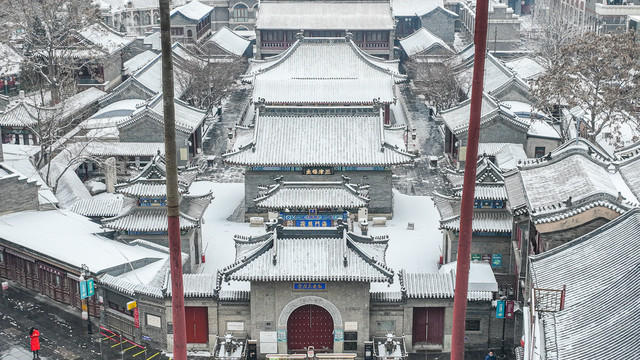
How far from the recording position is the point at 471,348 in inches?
1189

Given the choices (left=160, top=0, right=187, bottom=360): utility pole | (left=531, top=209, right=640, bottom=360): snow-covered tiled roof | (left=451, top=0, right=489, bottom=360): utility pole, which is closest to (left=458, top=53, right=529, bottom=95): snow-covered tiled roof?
(left=531, top=209, right=640, bottom=360): snow-covered tiled roof

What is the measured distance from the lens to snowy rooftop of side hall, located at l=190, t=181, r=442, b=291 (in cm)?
3869

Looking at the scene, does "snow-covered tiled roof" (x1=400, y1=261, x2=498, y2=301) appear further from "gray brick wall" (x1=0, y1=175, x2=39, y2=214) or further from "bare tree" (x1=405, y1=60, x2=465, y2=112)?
"bare tree" (x1=405, y1=60, x2=465, y2=112)

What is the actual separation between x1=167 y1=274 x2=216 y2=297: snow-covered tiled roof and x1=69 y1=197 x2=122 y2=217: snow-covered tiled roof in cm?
1096

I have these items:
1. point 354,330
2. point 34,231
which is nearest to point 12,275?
point 34,231

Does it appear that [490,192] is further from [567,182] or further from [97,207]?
[97,207]

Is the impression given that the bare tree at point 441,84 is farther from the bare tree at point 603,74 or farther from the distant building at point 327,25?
the bare tree at point 603,74

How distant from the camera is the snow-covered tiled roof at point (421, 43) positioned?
2931 inches

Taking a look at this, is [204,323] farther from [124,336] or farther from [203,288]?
[124,336]

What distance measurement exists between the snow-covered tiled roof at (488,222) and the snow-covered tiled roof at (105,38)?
40828mm

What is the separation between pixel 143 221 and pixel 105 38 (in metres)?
40.7

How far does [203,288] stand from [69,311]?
7.15m

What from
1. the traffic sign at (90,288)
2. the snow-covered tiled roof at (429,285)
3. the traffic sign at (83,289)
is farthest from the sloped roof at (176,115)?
the snow-covered tiled roof at (429,285)

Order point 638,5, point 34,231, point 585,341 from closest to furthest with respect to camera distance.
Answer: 1. point 585,341
2. point 34,231
3. point 638,5
